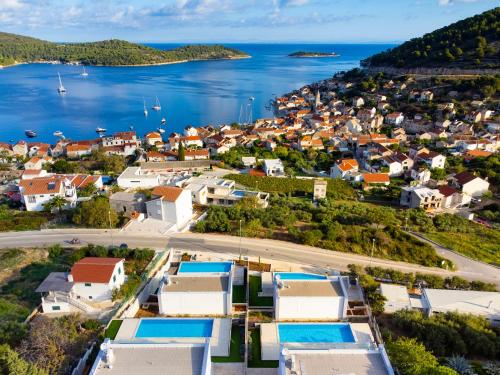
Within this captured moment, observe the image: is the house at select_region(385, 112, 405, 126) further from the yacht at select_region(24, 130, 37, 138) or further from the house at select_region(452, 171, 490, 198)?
the yacht at select_region(24, 130, 37, 138)

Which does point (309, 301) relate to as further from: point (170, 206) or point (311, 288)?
point (170, 206)

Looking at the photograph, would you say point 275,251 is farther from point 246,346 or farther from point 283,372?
point 283,372

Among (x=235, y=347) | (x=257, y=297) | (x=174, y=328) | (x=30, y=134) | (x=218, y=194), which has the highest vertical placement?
(x=174, y=328)

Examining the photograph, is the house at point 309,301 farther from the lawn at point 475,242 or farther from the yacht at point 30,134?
the yacht at point 30,134

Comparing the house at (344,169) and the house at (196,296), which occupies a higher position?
the house at (196,296)

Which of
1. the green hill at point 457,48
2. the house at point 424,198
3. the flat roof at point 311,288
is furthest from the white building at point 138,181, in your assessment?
the green hill at point 457,48

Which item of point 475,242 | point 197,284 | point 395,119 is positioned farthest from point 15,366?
point 395,119
